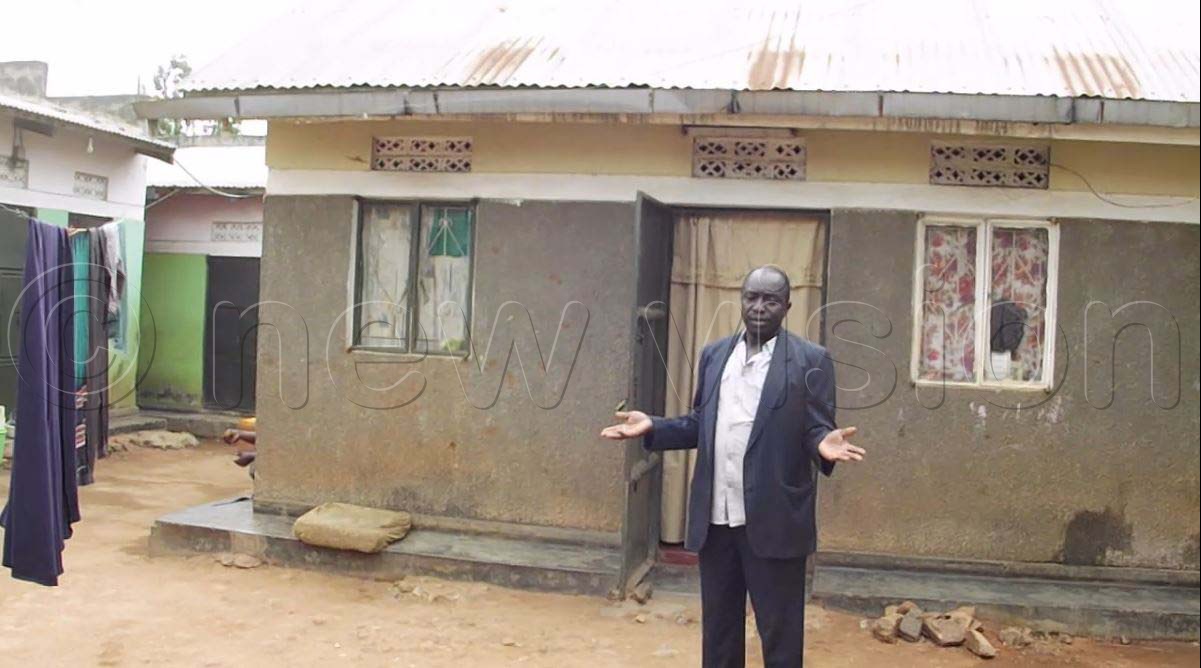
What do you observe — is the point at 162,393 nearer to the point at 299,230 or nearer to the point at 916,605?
the point at 299,230

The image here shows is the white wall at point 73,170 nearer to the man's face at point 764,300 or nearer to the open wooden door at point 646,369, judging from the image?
the open wooden door at point 646,369

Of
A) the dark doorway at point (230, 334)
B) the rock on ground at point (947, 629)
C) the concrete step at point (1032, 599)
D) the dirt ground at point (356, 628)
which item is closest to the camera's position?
the dirt ground at point (356, 628)

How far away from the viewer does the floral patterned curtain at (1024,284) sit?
6.25m

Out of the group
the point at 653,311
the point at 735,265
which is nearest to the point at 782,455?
the point at 653,311

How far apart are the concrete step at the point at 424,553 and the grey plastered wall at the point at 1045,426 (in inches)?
58.4

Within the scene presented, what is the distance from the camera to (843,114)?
5.57 meters

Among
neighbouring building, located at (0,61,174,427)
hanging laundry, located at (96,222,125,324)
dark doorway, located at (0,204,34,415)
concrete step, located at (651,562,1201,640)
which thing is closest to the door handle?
concrete step, located at (651,562,1201,640)

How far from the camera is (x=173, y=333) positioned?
13602 millimetres

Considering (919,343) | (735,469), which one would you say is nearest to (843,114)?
(919,343)

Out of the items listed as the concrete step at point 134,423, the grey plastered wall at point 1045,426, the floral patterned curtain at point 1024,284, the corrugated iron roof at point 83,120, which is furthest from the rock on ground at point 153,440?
the floral patterned curtain at point 1024,284

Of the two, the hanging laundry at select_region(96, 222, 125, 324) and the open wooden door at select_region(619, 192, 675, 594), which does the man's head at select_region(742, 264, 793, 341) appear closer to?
the open wooden door at select_region(619, 192, 675, 594)

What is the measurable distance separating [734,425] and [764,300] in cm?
49

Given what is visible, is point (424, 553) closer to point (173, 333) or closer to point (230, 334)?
point (230, 334)

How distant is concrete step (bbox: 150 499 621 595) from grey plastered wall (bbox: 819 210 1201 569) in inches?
58.4
